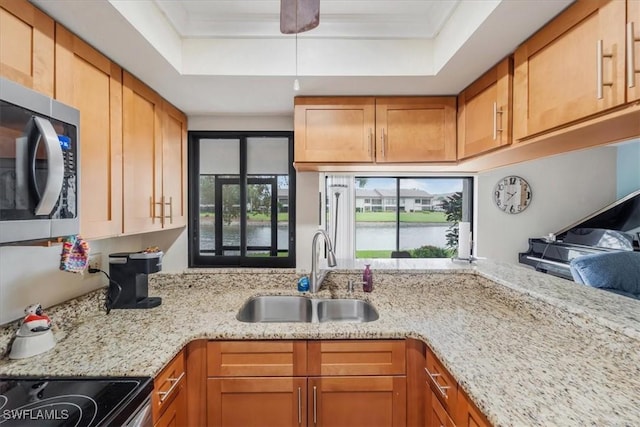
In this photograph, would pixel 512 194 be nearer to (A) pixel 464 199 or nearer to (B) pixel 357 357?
(A) pixel 464 199

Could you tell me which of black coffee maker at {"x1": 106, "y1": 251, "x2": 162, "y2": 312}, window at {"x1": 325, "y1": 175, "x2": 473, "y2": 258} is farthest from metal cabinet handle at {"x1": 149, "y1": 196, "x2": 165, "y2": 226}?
window at {"x1": 325, "y1": 175, "x2": 473, "y2": 258}

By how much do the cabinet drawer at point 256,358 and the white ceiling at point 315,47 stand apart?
4.57 feet

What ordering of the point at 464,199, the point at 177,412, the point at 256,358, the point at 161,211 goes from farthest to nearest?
the point at 464,199, the point at 161,211, the point at 256,358, the point at 177,412

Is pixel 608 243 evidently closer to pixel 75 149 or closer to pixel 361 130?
pixel 361 130

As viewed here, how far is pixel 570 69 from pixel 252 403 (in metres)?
1.91

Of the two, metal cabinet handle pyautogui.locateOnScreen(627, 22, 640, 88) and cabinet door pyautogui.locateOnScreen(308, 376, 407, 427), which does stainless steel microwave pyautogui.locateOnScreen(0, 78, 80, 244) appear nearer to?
cabinet door pyautogui.locateOnScreen(308, 376, 407, 427)

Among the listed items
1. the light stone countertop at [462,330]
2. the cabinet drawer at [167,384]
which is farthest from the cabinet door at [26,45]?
the cabinet drawer at [167,384]

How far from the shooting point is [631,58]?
867mm

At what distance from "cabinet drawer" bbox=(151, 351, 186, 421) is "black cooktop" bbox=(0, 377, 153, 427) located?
13cm

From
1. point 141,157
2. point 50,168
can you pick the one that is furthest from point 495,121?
point 141,157

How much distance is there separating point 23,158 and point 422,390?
1.71m

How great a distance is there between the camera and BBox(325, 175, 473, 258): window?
431cm

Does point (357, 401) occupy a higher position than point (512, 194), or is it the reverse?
point (512, 194)

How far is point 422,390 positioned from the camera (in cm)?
141
